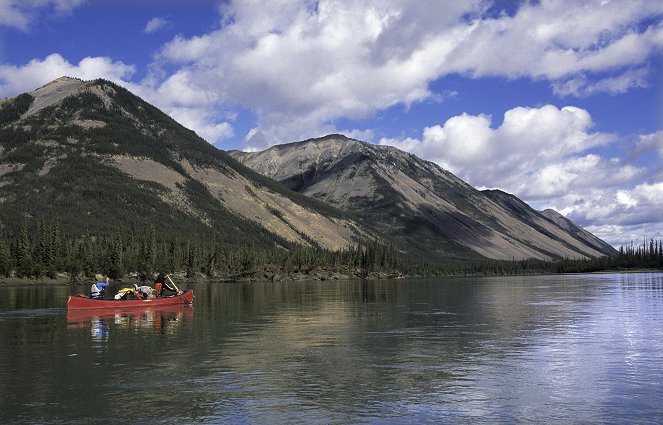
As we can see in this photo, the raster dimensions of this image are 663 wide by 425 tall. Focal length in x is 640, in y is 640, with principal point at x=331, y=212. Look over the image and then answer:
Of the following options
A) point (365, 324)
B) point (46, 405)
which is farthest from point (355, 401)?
point (365, 324)

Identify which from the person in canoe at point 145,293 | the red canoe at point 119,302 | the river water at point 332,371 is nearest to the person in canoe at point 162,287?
the person in canoe at point 145,293

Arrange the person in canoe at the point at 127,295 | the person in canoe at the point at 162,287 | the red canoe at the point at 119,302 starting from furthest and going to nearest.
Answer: the person in canoe at the point at 162,287 → the person in canoe at the point at 127,295 → the red canoe at the point at 119,302

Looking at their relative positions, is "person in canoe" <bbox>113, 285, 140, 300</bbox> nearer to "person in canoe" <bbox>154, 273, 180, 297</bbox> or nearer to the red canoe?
the red canoe

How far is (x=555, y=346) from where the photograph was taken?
5278cm

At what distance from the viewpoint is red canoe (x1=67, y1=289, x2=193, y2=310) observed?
273 ft

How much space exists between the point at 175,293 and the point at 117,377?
62893 mm

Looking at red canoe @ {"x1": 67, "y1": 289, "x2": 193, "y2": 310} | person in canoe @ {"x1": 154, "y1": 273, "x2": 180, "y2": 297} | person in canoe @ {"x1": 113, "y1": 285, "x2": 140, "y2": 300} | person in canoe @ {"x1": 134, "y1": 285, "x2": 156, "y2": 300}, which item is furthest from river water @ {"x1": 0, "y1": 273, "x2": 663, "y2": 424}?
person in canoe @ {"x1": 154, "y1": 273, "x2": 180, "y2": 297}

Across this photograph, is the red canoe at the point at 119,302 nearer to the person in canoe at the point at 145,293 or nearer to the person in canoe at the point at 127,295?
the person in canoe at the point at 145,293

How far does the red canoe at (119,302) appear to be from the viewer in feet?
273

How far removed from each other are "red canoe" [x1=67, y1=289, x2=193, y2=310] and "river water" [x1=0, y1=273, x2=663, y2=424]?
7.77 meters

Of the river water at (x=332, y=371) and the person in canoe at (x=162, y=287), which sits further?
the person in canoe at (x=162, y=287)

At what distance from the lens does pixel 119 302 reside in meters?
88.2

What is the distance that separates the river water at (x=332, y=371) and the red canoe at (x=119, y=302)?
7769 mm

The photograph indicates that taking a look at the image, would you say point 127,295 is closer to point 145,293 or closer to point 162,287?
point 145,293
